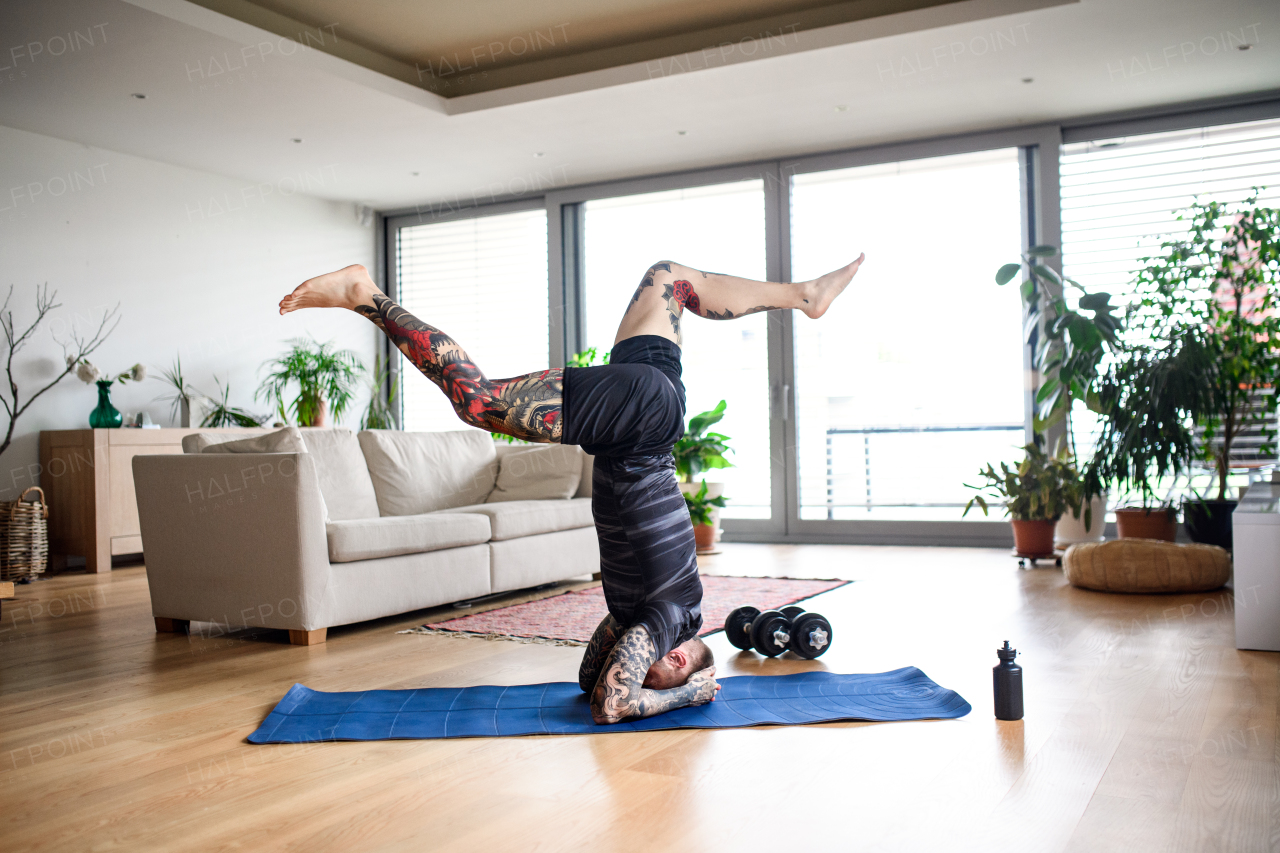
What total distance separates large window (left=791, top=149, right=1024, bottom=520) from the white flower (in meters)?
4.72

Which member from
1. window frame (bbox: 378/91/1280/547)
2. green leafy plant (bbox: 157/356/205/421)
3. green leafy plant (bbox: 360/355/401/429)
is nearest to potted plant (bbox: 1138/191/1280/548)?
window frame (bbox: 378/91/1280/547)

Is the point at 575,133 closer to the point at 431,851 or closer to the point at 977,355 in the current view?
the point at 977,355

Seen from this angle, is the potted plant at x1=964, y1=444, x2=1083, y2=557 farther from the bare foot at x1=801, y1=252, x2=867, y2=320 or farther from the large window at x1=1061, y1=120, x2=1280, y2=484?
the bare foot at x1=801, y1=252, x2=867, y2=320

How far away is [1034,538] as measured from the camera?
5.45 meters

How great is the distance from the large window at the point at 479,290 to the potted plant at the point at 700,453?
1.91m

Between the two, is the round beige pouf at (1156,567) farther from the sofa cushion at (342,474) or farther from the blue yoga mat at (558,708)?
the sofa cushion at (342,474)

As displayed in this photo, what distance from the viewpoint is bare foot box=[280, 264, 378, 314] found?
2.26 metres

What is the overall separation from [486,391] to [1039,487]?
4139 millimetres

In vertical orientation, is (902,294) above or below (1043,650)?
above

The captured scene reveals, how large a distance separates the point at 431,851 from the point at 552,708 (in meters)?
0.94

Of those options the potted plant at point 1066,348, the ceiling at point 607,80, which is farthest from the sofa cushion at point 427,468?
the potted plant at point 1066,348

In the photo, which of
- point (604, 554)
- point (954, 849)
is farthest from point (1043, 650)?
point (954, 849)

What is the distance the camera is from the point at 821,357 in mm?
6938

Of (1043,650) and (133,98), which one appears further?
(133,98)
